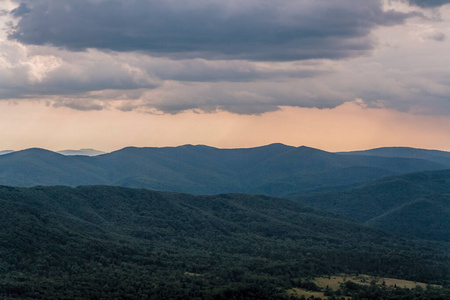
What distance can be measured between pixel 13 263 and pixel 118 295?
4467 cm

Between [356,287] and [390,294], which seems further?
[356,287]

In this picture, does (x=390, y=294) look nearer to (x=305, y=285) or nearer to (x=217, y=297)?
(x=305, y=285)

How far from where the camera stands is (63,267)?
200 metres

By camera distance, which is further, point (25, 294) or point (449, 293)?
point (449, 293)

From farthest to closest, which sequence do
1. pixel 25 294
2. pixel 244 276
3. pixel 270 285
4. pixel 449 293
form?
pixel 244 276
pixel 270 285
pixel 449 293
pixel 25 294

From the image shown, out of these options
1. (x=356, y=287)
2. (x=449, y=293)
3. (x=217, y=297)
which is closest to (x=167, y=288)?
(x=217, y=297)

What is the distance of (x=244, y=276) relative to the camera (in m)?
199

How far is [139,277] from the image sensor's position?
636 ft

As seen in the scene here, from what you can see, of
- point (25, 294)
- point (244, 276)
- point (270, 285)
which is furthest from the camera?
point (244, 276)

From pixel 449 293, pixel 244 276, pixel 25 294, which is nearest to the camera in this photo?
pixel 25 294

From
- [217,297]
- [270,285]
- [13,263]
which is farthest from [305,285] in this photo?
[13,263]

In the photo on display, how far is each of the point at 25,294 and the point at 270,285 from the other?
64.8 metres

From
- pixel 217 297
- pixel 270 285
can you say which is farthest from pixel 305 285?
pixel 217 297

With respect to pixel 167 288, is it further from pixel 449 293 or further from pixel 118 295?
pixel 449 293
